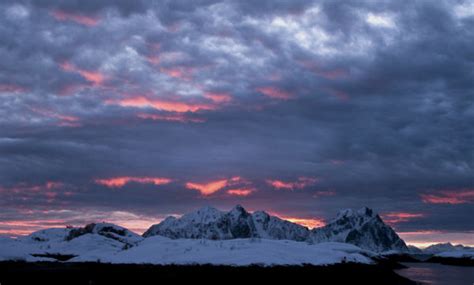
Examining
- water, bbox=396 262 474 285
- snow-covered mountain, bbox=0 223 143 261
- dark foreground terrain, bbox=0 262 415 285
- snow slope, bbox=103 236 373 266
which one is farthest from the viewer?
water, bbox=396 262 474 285

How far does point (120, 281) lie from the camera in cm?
5694

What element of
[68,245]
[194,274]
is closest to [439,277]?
[194,274]

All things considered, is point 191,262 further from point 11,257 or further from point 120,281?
point 11,257

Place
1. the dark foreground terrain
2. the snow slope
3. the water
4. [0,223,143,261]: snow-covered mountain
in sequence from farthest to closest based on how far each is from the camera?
the water < [0,223,143,261]: snow-covered mountain < the snow slope < the dark foreground terrain

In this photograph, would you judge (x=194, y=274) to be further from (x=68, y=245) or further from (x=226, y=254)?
(x=68, y=245)

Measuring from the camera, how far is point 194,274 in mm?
55969

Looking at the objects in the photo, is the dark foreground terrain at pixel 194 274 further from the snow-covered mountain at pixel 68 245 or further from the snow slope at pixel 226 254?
the snow-covered mountain at pixel 68 245

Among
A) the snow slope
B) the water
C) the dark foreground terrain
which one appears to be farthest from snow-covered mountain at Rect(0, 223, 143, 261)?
the water

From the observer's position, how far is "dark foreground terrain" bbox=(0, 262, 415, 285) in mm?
54594

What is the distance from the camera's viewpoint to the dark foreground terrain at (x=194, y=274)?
179 ft

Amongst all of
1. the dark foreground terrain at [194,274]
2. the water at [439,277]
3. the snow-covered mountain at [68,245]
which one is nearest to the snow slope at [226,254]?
the dark foreground terrain at [194,274]

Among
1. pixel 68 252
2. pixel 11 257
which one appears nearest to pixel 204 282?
pixel 11 257

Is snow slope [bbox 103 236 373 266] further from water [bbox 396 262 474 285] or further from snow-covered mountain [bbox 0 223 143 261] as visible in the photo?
water [bbox 396 262 474 285]

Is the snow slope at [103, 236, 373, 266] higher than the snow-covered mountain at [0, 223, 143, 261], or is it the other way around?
the snow-covered mountain at [0, 223, 143, 261]
